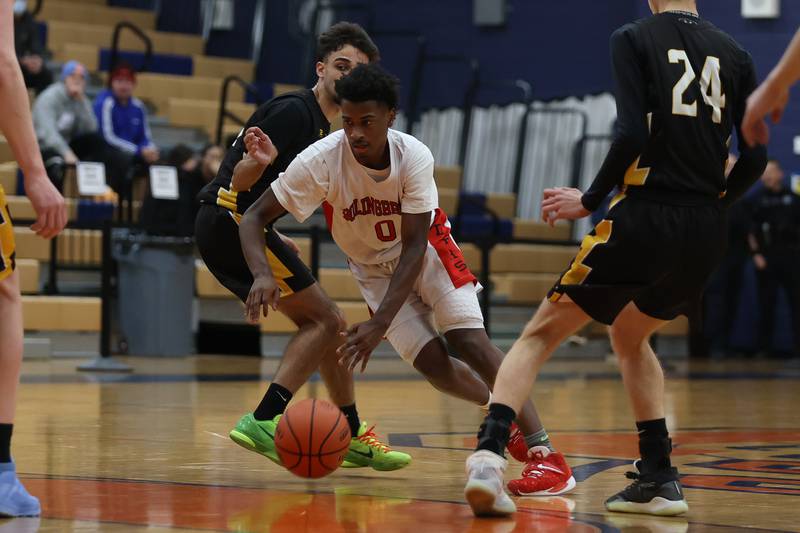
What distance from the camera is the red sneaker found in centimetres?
518

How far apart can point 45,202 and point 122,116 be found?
1038 centimetres

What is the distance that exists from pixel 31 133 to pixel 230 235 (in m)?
1.65

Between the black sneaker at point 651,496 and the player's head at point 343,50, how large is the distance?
1.97m

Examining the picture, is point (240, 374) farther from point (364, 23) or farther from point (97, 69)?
point (364, 23)

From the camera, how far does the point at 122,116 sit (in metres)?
14.3

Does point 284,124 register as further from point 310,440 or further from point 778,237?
point 778,237

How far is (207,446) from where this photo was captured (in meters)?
6.27

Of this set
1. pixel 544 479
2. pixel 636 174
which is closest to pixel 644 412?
pixel 544 479

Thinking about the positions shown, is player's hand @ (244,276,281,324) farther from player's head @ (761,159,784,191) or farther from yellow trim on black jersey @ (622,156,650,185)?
player's head @ (761,159,784,191)

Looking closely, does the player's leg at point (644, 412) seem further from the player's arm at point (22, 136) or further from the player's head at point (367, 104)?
the player's arm at point (22, 136)

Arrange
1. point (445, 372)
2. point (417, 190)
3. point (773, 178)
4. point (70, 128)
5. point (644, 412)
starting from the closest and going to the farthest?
point (644, 412) < point (417, 190) < point (445, 372) < point (70, 128) < point (773, 178)

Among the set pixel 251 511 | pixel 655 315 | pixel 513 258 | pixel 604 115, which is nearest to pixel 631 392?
pixel 655 315

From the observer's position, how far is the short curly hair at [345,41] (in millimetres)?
5539

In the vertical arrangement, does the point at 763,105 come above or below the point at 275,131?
above
